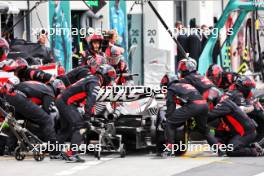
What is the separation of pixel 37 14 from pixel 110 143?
8804 millimetres

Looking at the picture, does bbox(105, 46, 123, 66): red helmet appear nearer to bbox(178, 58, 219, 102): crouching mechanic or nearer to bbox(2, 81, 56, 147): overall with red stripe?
bbox(178, 58, 219, 102): crouching mechanic

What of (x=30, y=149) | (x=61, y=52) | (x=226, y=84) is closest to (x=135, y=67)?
(x=61, y=52)

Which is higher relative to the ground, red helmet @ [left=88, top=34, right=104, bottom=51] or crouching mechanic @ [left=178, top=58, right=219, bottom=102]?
red helmet @ [left=88, top=34, right=104, bottom=51]

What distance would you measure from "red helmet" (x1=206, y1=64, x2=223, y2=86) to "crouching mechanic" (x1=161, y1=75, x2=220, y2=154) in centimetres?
111

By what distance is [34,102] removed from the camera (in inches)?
621

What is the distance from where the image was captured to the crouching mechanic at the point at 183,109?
51.4 feet

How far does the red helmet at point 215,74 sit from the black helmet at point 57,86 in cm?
267

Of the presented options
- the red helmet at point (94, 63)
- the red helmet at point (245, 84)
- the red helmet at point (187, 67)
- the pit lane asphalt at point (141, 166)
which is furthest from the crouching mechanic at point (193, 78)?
the red helmet at point (94, 63)

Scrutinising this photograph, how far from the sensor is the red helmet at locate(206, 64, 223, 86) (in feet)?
55.2

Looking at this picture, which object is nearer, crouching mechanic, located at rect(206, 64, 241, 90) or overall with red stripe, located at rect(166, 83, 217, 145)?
overall with red stripe, located at rect(166, 83, 217, 145)

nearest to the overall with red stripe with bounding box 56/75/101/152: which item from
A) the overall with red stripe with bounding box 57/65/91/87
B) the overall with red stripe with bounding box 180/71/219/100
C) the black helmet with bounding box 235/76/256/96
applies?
the overall with red stripe with bounding box 57/65/91/87

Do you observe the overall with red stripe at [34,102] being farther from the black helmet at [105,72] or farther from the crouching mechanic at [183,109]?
Result: the crouching mechanic at [183,109]

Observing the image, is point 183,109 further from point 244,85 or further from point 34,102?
point 34,102

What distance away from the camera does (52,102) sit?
1595cm
